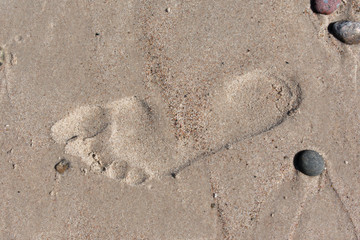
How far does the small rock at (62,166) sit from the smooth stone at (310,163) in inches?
87.8

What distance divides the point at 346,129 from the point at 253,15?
1472 mm

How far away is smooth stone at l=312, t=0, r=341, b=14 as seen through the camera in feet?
9.55

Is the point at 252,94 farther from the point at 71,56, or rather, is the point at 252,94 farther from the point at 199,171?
the point at 71,56

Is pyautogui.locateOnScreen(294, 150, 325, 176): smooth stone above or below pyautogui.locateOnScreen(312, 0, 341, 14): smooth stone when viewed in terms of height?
below

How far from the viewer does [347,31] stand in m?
2.88

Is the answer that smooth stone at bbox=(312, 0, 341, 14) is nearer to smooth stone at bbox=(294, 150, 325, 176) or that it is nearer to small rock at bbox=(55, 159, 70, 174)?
smooth stone at bbox=(294, 150, 325, 176)

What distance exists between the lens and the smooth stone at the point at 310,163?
2.73 meters

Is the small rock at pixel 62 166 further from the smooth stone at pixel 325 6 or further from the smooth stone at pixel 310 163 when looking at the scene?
the smooth stone at pixel 325 6

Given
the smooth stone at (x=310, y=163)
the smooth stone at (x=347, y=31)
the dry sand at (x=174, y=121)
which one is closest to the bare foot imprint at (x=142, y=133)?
the dry sand at (x=174, y=121)

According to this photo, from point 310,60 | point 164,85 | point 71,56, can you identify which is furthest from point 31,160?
point 310,60

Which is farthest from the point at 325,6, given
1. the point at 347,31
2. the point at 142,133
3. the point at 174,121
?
the point at 142,133

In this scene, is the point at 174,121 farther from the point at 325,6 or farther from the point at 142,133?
the point at 325,6

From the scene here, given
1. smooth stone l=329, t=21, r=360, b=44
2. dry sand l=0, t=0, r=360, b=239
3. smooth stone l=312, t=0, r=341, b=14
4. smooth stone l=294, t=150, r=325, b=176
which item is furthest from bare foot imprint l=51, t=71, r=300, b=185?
smooth stone l=312, t=0, r=341, b=14

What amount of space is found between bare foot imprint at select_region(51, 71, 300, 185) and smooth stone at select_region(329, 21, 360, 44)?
68 cm
